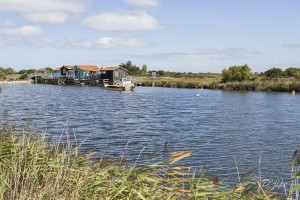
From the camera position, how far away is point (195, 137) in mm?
22234

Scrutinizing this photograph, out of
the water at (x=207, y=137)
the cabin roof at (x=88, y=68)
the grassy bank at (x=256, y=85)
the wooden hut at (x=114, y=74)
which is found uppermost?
the cabin roof at (x=88, y=68)

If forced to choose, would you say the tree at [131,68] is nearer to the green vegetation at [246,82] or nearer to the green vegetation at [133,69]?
the green vegetation at [133,69]

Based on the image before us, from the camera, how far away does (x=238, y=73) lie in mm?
90125

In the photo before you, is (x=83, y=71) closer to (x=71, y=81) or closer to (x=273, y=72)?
(x=71, y=81)

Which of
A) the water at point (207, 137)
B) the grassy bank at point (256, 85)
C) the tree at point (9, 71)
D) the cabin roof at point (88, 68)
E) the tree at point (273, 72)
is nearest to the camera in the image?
the water at point (207, 137)

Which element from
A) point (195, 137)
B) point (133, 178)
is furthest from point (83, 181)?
point (195, 137)

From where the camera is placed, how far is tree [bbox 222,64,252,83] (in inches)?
3533

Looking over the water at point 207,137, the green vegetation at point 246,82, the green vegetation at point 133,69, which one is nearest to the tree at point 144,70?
the green vegetation at point 133,69

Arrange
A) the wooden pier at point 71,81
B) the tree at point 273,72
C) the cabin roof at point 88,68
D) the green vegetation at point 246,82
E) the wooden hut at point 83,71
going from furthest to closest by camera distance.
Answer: the cabin roof at point 88,68 → the wooden hut at point 83,71 → the wooden pier at point 71,81 → the tree at point 273,72 → the green vegetation at point 246,82

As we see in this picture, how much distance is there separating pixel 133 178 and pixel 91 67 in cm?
11931

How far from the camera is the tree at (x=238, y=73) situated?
8975 cm

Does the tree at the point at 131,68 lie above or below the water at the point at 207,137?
above

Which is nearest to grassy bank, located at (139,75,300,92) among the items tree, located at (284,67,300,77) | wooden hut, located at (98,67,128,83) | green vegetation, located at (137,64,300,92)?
green vegetation, located at (137,64,300,92)

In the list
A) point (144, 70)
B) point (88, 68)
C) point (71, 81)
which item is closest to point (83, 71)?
point (88, 68)
